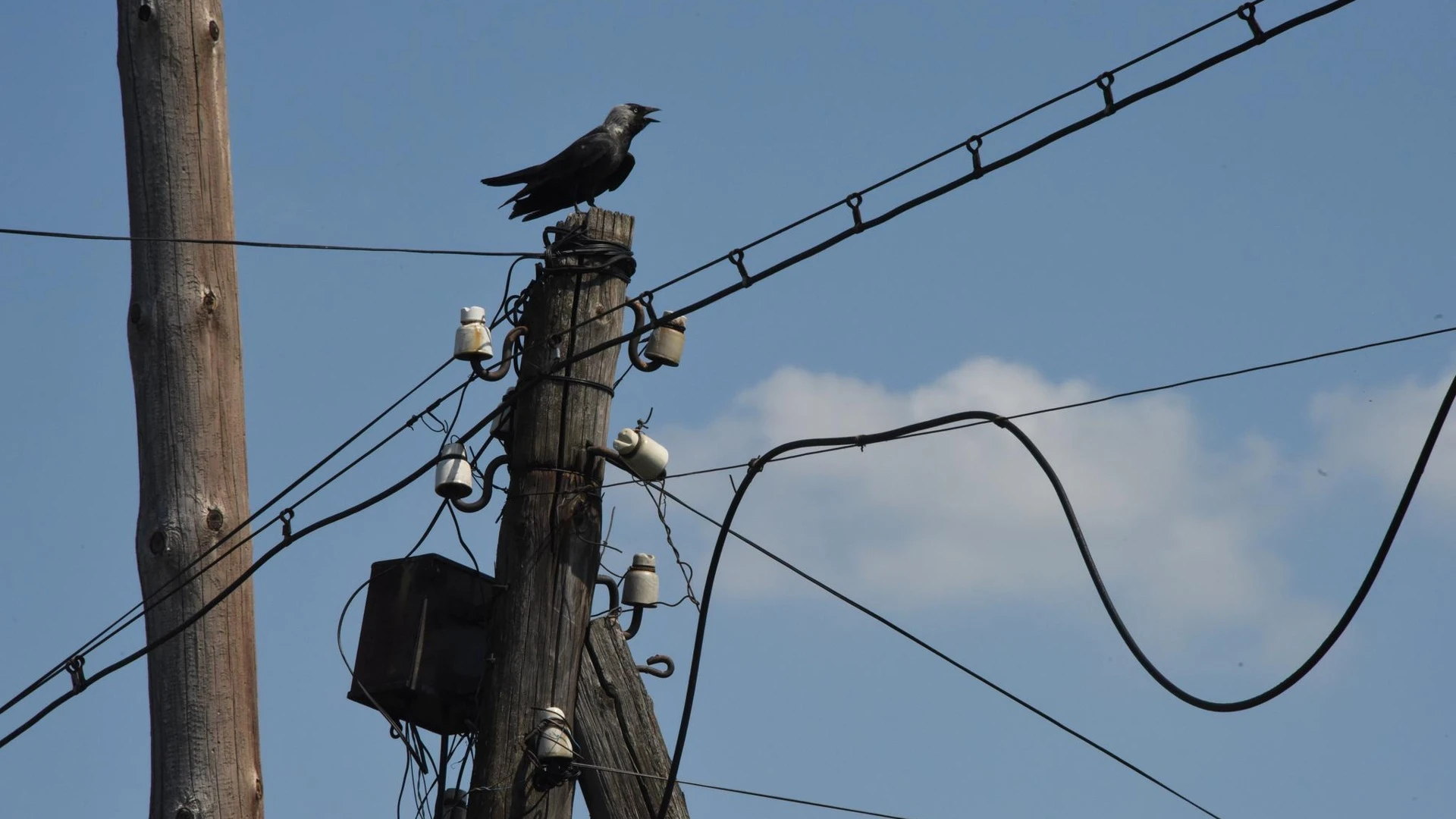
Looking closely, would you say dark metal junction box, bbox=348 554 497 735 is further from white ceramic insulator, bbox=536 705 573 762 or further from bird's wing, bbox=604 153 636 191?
bird's wing, bbox=604 153 636 191

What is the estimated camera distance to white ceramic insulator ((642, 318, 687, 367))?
555 cm

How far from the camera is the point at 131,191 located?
544 cm

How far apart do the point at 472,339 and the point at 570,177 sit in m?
0.86

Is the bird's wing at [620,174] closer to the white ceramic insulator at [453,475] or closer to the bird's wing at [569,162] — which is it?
the bird's wing at [569,162]

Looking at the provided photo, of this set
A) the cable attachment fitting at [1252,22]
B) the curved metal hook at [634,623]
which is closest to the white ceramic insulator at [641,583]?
the curved metal hook at [634,623]

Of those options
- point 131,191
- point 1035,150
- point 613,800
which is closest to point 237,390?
point 131,191

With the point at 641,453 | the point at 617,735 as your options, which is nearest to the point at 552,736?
the point at 617,735

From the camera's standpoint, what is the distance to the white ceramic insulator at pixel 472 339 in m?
5.53

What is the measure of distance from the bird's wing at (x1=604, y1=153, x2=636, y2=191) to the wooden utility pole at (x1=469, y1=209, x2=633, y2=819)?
2.06ft

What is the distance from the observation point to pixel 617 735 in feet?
18.4

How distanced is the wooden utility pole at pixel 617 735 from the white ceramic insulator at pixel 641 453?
2.08ft

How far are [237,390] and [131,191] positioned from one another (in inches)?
30.4

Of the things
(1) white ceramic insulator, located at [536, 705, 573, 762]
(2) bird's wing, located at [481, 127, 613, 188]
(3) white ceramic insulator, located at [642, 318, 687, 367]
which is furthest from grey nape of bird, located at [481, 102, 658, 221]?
(1) white ceramic insulator, located at [536, 705, 573, 762]

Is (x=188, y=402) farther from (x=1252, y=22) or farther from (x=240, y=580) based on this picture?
(x=1252, y=22)
